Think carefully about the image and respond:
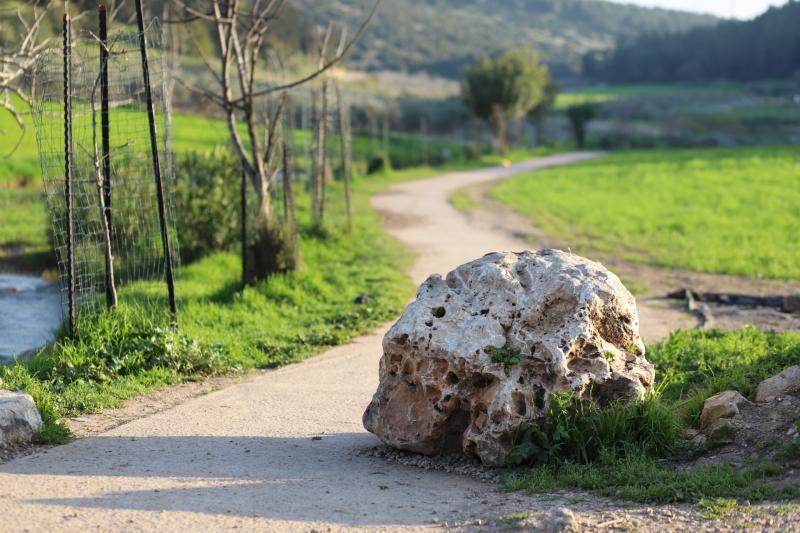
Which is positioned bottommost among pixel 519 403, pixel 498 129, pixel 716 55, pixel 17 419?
pixel 17 419

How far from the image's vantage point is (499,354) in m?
→ 7.00

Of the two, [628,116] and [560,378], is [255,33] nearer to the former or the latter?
[560,378]

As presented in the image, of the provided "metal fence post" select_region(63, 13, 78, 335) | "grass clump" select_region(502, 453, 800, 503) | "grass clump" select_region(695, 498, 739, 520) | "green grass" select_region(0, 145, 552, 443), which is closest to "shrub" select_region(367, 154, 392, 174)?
"green grass" select_region(0, 145, 552, 443)

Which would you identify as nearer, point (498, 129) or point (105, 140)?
point (105, 140)

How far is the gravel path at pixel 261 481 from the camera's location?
229 inches

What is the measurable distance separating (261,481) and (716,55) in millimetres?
130344

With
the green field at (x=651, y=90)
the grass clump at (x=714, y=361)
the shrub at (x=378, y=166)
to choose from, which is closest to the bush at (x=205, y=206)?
the grass clump at (x=714, y=361)

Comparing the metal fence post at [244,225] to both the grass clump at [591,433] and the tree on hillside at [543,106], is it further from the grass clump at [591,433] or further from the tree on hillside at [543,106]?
the tree on hillside at [543,106]

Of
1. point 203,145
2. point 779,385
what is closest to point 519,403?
point 779,385

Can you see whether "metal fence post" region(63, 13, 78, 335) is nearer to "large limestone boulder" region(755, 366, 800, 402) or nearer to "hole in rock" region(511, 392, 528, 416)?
"hole in rock" region(511, 392, 528, 416)

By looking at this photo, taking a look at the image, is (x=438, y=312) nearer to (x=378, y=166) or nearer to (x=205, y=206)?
(x=205, y=206)

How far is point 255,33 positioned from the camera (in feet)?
49.0

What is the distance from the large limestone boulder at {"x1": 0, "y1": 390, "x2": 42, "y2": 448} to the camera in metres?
7.34

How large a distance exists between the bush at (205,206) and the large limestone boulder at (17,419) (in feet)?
31.7
